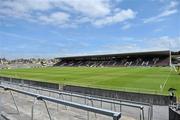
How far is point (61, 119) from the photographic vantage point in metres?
6.79

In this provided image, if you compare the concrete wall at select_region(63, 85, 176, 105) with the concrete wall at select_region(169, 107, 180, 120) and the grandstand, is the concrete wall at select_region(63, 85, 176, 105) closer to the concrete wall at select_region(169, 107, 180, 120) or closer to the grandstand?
the concrete wall at select_region(169, 107, 180, 120)

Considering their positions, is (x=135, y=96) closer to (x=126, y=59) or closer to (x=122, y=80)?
(x=122, y=80)

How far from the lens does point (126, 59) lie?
124m

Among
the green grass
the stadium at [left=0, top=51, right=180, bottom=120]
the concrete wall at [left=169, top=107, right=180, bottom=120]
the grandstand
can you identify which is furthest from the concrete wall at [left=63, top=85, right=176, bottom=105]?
the grandstand

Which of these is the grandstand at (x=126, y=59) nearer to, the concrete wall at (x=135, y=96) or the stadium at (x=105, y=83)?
the stadium at (x=105, y=83)

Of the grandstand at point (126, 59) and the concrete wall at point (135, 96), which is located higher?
the grandstand at point (126, 59)

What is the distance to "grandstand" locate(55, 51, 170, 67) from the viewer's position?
108287mm

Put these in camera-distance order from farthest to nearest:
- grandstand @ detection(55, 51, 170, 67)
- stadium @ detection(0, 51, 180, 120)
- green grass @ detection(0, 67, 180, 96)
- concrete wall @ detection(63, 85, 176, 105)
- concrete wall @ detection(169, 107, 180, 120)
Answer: grandstand @ detection(55, 51, 170, 67) → green grass @ detection(0, 67, 180, 96) → concrete wall @ detection(63, 85, 176, 105) → concrete wall @ detection(169, 107, 180, 120) → stadium @ detection(0, 51, 180, 120)

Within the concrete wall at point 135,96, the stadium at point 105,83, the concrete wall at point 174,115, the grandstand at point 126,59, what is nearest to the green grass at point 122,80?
the stadium at point 105,83

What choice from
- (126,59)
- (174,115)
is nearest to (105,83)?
(174,115)

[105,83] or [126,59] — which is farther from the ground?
[126,59]

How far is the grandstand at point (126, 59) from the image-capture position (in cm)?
10829

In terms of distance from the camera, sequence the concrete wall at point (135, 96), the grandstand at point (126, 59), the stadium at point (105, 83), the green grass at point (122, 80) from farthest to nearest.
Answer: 1. the grandstand at point (126, 59)
2. the green grass at point (122, 80)
3. the concrete wall at point (135, 96)
4. the stadium at point (105, 83)

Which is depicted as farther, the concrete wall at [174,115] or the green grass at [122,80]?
the green grass at [122,80]
